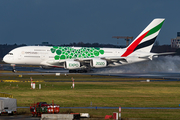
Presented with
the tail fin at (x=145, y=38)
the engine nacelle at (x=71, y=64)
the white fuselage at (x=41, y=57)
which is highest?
the tail fin at (x=145, y=38)

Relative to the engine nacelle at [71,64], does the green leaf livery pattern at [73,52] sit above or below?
above

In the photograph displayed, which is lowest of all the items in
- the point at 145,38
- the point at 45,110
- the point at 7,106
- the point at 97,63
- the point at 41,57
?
the point at 45,110

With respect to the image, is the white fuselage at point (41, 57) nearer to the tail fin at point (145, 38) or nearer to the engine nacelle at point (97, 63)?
the engine nacelle at point (97, 63)

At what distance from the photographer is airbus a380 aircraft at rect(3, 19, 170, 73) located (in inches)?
3004

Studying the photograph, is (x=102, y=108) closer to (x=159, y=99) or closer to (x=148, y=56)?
(x=159, y=99)

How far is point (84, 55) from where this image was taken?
267 feet

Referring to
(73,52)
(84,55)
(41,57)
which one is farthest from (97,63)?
(41,57)

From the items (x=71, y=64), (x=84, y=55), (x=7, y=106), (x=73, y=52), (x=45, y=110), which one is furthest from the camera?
(x=84, y=55)

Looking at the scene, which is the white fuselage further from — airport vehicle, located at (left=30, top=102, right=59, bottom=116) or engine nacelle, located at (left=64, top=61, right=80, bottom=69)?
airport vehicle, located at (left=30, top=102, right=59, bottom=116)

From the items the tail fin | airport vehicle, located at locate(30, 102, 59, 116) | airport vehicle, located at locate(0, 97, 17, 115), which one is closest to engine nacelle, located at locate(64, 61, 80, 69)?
the tail fin

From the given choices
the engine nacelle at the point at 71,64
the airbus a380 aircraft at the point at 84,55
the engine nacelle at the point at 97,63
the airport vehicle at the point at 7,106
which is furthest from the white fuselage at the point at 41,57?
the airport vehicle at the point at 7,106

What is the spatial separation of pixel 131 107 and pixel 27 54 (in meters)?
49.0

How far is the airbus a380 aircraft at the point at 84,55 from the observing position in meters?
76.3

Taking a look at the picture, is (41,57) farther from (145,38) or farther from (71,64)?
(145,38)
